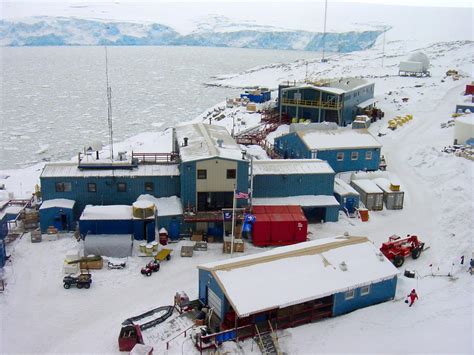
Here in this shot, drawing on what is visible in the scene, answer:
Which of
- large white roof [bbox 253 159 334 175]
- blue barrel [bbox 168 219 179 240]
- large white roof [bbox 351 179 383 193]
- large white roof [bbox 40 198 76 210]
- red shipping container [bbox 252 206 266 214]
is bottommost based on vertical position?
blue barrel [bbox 168 219 179 240]

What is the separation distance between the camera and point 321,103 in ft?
191

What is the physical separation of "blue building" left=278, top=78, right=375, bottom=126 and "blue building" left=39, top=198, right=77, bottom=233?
109ft

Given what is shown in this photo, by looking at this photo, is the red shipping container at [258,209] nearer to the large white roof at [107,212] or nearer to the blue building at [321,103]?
the large white roof at [107,212]

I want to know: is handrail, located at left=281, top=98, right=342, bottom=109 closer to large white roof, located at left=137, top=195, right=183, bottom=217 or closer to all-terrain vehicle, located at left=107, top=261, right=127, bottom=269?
large white roof, located at left=137, top=195, right=183, bottom=217

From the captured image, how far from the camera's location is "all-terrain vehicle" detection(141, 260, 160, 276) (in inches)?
1038

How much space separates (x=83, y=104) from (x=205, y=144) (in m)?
61.8

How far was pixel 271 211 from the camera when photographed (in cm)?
3147

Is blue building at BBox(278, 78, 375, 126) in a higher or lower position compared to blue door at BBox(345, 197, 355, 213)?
higher

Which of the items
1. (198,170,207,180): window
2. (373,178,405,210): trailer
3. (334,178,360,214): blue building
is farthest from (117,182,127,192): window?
(373,178,405,210): trailer

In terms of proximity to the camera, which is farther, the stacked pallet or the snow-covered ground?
the stacked pallet

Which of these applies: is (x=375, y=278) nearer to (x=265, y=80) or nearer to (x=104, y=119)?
(x=104, y=119)

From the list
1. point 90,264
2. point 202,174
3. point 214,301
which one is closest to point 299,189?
point 202,174

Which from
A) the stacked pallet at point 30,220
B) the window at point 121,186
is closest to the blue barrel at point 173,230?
the window at point 121,186

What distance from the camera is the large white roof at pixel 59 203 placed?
1223 inches
